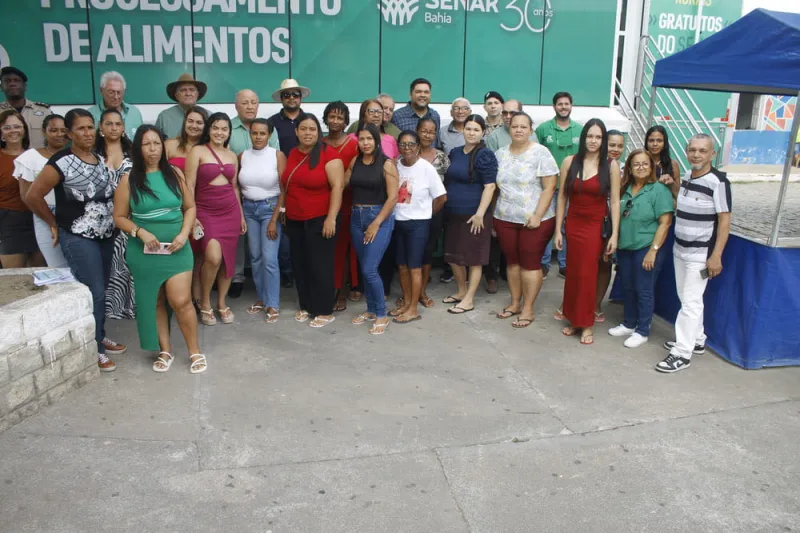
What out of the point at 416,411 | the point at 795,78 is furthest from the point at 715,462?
the point at 795,78

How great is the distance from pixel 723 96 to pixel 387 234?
43.0ft

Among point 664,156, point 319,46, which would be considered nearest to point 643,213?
point 664,156

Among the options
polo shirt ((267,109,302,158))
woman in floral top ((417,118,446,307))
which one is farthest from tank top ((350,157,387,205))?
polo shirt ((267,109,302,158))

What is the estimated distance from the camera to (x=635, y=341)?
542 centimetres

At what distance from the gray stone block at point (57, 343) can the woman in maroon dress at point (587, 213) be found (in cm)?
360

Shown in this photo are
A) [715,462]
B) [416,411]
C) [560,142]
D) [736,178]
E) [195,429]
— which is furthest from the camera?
[736,178]

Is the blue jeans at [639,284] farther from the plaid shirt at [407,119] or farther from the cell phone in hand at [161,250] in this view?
the cell phone in hand at [161,250]

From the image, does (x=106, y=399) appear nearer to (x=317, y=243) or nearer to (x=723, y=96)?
(x=317, y=243)

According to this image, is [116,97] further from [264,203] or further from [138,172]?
[138,172]

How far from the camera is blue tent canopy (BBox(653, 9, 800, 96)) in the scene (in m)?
4.63

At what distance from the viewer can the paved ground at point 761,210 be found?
20.5 feet

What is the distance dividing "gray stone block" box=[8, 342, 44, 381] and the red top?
2.17 m

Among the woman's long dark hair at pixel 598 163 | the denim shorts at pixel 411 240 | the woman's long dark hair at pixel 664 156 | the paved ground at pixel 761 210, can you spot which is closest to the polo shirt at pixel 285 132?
the denim shorts at pixel 411 240

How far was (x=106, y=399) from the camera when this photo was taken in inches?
173
